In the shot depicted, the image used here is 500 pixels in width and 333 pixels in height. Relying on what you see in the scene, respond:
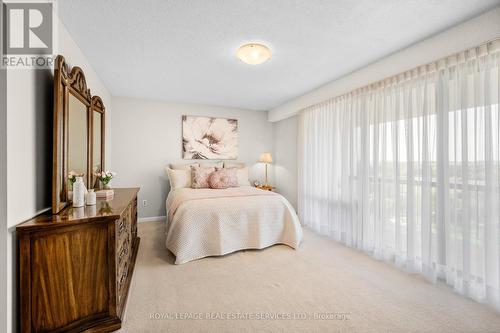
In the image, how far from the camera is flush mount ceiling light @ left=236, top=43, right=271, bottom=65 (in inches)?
86.8

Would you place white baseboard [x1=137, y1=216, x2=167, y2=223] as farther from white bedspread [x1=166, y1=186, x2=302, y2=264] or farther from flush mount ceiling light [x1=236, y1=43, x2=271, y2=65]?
flush mount ceiling light [x1=236, y1=43, x2=271, y2=65]

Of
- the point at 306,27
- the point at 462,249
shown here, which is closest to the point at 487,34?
the point at 306,27

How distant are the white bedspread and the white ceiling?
1736 millimetres

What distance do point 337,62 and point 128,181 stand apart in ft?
13.1

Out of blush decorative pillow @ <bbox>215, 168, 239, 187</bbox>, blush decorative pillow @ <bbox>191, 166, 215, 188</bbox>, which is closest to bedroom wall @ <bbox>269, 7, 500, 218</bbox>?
blush decorative pillow @ <bbox>215, 168, 239, 187</bbox>

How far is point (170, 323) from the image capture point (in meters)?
1.59

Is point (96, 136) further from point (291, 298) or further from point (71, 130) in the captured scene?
point (291, 298)

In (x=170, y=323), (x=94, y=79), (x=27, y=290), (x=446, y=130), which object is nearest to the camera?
(x=27, y=290)

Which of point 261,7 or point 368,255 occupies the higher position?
point 261,7

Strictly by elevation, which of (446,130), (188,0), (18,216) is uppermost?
(188,0)

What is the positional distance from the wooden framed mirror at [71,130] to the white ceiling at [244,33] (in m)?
0.51

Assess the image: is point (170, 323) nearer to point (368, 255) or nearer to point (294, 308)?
point (294, 308)

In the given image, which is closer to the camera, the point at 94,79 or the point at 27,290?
the point at 27,290

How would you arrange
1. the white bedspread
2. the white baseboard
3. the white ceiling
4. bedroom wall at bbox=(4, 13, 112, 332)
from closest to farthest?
bedroom wall at bbox=(4, 13, 112, 332) < the white ceiling < the white bedspread < the white baseboard
